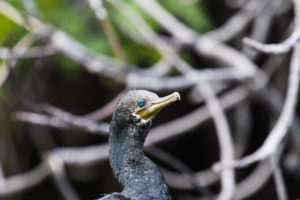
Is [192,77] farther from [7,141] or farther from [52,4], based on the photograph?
[7,141]

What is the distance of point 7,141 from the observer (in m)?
5.05

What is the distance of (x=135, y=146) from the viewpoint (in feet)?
7.43

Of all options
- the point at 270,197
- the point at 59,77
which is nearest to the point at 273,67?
the point at 270,197

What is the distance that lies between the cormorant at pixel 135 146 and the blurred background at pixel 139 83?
0.50 meters

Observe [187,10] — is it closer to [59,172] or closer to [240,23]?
[240,23]

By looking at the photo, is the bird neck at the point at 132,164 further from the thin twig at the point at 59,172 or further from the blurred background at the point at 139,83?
the thin twig at the point at 59,172

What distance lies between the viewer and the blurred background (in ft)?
11.6

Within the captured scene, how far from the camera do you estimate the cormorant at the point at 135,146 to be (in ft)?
7.12

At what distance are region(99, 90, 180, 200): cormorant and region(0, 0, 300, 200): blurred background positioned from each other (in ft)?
1.65

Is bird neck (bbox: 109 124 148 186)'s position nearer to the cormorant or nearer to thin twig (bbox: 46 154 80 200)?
the cormorant

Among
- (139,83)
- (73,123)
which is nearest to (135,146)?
(73,123)

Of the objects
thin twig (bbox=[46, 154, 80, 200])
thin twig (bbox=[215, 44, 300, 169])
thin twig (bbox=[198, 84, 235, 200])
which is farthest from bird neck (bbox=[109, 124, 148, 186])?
thin twig (bbox=[46, 154, 80, 200])

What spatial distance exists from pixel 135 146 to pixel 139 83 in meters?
1.22

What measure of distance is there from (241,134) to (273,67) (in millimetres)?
874
